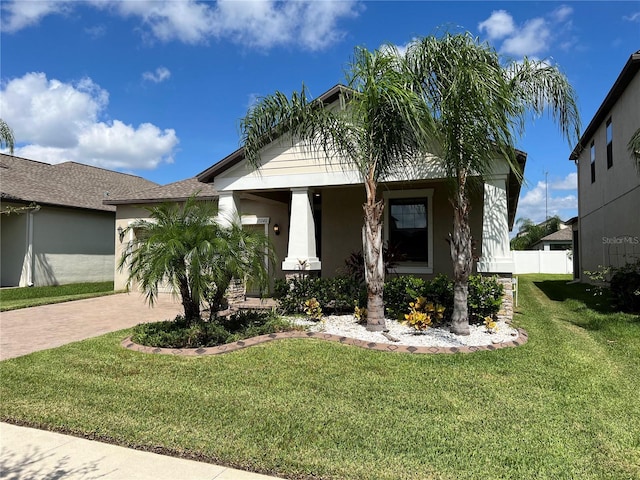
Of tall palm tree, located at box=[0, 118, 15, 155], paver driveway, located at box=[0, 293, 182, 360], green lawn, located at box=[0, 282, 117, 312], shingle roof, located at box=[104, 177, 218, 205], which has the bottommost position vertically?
paver driveway, located at box=[0, 293, 182, 360]

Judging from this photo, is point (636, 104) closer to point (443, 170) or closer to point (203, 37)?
point (443, 170)

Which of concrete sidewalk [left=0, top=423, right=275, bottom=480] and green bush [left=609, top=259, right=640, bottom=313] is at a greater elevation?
green bush [left=609, top=259, right=640, bottom=313]

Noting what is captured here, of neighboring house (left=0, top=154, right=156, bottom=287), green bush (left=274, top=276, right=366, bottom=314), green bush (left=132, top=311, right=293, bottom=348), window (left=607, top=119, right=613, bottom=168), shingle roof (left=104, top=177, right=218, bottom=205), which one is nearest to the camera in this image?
green bush (left=132, top=311, right=293, bottom=348)

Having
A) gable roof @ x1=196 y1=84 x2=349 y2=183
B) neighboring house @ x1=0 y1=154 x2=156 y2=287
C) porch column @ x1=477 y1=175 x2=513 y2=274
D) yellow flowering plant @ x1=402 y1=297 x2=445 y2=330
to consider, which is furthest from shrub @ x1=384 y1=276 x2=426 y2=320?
neighboring house @ x1=0 y1=154 x2=156 y2=287

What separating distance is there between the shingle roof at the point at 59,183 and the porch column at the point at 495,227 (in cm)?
1592

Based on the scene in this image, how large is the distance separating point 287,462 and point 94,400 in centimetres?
263

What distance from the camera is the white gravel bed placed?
7090 millimetres

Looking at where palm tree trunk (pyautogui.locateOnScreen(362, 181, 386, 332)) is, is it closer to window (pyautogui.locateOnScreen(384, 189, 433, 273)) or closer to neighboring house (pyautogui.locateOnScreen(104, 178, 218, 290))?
window (pyautogui.locateOnScreen(384, 189, 433, 273))

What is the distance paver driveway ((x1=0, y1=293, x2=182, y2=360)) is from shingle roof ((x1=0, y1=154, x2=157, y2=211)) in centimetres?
563

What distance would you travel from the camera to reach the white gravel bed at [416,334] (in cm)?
709

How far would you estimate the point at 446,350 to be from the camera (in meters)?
6.50

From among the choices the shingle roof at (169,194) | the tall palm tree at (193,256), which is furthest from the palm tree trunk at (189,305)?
the shingle roof at (169,194)

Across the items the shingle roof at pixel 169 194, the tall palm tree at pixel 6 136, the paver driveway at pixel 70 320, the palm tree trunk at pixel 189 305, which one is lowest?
the paver driveway at pixel 70 320

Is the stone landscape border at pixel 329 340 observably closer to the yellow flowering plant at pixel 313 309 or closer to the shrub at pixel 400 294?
the yellow flowering plant at pixel 313 309
